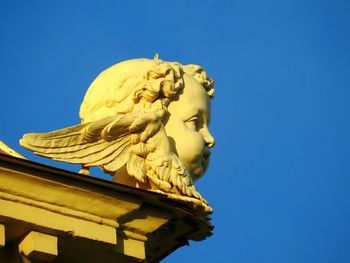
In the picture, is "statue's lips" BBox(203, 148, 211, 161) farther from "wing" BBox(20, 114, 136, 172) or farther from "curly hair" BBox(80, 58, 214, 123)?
"wing" BBox(20, 114, 136, 172)

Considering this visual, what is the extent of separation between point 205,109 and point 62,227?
3129 mm

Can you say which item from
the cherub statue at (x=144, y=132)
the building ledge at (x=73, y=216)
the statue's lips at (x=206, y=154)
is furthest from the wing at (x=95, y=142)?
the statue's lips at (x=206, y=154)

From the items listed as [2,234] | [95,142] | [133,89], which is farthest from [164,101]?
[2,234]

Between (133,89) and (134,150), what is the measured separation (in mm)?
882

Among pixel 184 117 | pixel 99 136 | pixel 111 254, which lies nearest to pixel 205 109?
pixel 184 117

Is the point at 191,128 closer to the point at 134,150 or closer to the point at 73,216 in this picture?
the point at 134,150

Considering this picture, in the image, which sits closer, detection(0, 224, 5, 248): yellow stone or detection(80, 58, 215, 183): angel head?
detection(0, 224, 5, 248): yellow stone

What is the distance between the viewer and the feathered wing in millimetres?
17734

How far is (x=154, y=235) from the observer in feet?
57.4

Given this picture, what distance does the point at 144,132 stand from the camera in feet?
58.9

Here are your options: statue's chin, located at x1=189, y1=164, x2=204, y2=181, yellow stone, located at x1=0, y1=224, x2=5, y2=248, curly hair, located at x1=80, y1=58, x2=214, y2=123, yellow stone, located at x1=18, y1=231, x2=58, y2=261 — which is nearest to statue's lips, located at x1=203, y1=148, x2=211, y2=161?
statue's chin, located at x1=189, y1=164, x2=204, y2=181

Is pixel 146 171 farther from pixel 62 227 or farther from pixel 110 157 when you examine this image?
pixel 62 227

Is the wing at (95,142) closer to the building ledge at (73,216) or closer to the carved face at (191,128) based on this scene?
the carved face at (191,128)

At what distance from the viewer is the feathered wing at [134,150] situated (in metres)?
17.7
